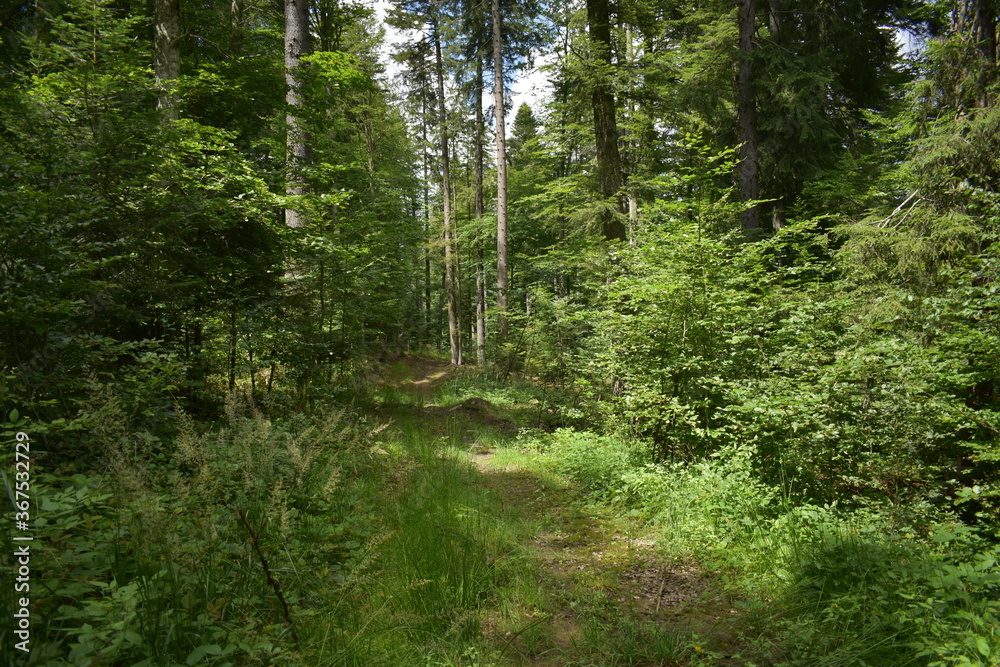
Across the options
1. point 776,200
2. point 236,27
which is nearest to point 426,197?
point 236,27

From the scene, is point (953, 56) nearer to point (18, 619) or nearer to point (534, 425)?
point (534, 425)

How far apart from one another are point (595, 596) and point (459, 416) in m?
6.46

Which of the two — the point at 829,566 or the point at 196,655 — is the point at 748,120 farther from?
the point at 196,655

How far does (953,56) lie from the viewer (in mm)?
5359

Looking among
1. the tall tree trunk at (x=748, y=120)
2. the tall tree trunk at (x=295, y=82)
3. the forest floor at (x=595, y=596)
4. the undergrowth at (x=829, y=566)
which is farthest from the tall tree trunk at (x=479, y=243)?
the undergrowth at (x=829, y=566)

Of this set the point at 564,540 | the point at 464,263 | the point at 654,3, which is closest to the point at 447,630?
the point at 564,540

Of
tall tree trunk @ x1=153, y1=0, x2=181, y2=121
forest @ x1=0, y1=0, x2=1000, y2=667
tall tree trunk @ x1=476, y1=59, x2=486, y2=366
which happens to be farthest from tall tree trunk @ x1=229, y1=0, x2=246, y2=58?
tall tree trunk @ x1=476, y1=59, x2=486, y2=366

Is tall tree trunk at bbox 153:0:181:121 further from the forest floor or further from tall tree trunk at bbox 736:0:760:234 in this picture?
tall tree trunk at bbox 736:0:760:234

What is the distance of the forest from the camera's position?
2.48 m

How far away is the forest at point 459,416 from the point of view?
8.14ft

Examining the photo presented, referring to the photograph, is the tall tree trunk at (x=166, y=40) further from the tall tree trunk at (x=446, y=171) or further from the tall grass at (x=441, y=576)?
the tall tree trunk at (x=446, y=171)

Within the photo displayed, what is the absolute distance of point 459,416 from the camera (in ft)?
31.3

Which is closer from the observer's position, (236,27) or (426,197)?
(236,27)

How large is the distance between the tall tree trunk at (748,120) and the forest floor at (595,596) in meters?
7.64
